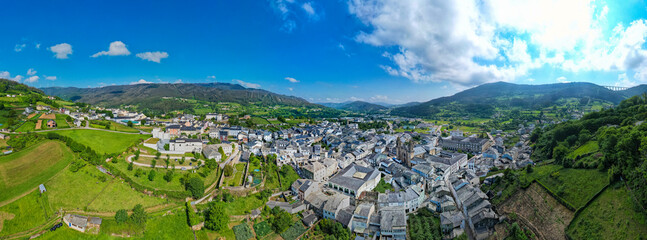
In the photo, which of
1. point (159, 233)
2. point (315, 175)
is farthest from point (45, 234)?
point (315, 175)

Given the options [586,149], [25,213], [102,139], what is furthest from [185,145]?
[586,149]

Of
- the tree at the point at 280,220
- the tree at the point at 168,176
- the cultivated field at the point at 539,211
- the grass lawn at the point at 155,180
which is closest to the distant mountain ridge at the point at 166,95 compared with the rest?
the grass lawn at the point at 155,180

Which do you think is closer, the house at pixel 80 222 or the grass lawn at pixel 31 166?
the house at pixel 80 222

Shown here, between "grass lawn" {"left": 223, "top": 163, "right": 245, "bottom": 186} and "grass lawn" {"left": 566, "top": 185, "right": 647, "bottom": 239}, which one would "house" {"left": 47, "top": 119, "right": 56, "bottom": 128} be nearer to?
"grass lawn" {"left": 223, "top": 163, "right": 245, "bottom": 186}

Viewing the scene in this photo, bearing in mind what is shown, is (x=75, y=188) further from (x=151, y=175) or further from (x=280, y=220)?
(x=280, y=220)

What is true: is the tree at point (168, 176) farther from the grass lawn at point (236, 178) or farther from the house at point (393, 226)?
the house at point (393, 226)

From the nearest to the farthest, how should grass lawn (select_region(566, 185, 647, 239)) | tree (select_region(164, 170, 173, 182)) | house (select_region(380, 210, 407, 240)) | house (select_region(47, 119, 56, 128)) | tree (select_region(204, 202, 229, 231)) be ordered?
grass lawn (select_region(566, 185, 647, 239)) → tree (select_region(204, 202, 229, 231)) → house (select_region(380, 210, 407, 240)) → tree (select_region(164, 170, 173, 182)) → house (select_region(47, 119, 56, 128))

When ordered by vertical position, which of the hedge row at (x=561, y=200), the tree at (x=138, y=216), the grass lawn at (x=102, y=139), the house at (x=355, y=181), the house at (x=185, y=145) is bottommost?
the house at (x=355, y=181)

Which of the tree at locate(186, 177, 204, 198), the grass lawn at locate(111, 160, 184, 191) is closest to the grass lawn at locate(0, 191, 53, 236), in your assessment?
the grass lawn at locate(111, 160, 184, 191)
